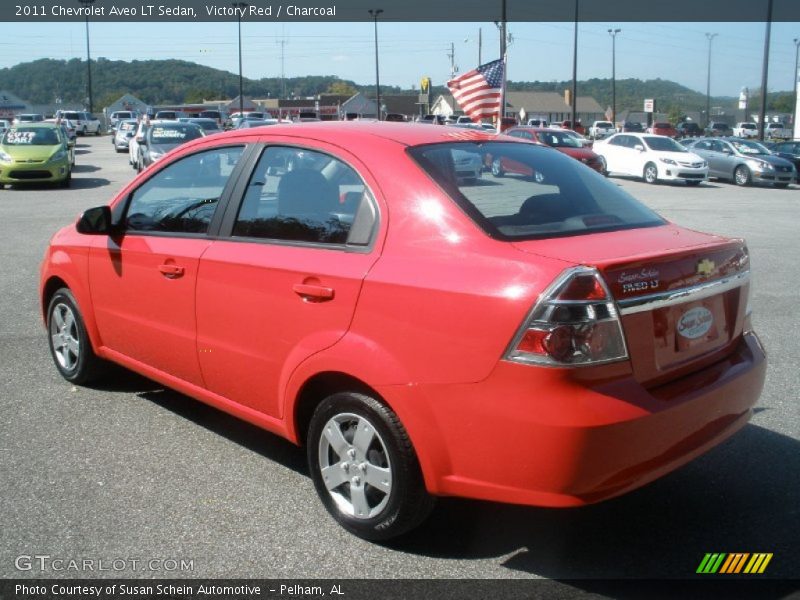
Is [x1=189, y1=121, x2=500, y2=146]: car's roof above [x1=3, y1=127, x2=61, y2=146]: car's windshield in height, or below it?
below

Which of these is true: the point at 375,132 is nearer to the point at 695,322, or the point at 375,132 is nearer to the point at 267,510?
the point at 695,322

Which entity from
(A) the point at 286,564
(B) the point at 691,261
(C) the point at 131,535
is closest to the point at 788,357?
(B) the point at 691,261

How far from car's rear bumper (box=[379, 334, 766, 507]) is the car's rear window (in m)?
0.66

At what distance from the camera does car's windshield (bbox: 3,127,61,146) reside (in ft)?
70.7

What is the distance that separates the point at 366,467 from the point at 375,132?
1.53 m

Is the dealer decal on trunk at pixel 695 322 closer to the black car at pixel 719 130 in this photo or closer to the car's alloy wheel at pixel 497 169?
the car's alloy wheel at pixel 497 169

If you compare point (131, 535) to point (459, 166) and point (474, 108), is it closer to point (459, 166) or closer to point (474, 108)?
point (459, 166)

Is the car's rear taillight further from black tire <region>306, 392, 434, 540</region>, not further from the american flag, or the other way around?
the american flag

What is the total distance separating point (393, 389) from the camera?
10.2 feet

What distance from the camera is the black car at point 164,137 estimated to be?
896 inches

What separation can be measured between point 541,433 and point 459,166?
1.32 meters

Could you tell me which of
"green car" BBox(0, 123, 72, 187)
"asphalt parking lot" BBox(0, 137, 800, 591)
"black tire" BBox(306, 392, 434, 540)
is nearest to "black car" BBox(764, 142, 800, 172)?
"green car" BBox(0, 123, 72, 187)

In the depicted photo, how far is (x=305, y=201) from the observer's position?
3762 millimetres

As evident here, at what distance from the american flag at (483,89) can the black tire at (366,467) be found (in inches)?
708
